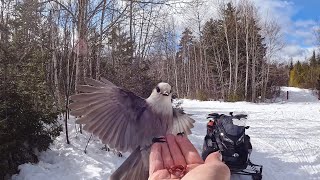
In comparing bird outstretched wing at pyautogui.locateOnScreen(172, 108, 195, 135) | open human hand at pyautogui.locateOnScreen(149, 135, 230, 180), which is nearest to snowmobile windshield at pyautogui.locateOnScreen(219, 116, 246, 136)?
bird outstretched wing at pyautogui.locateOnScreen(172, 108, 195, 135)

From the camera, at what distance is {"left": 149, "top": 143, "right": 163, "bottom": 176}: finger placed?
1634mm

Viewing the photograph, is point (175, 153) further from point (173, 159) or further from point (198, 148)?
point (198, 148)

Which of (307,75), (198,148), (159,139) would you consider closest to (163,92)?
(159,139)

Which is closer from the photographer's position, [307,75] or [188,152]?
[188,152]

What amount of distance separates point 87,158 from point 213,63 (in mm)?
26546

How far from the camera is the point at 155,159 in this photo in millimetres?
1664

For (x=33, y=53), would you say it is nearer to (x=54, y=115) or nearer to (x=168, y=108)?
(x=54, y=115)

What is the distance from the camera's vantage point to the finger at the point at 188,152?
64.5 inches

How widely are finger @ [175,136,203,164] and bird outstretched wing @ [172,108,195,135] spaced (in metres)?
0.29

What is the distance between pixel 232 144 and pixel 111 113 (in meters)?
3.84

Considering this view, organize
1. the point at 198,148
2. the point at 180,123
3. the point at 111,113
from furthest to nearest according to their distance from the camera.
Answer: the point at 198,148, the point at 180,123, the point at 111,113

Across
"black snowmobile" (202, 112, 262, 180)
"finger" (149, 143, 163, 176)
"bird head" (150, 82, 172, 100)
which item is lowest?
"black snowmobile" (202, 112, 262, 180)

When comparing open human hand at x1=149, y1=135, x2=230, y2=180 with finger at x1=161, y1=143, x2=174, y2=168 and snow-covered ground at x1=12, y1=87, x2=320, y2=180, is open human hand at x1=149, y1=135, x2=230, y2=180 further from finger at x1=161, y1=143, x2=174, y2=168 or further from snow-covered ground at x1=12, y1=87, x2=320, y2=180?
snow-covered ground at x1=12, y1=87, x2=320, y2=180

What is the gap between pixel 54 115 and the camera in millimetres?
6016
